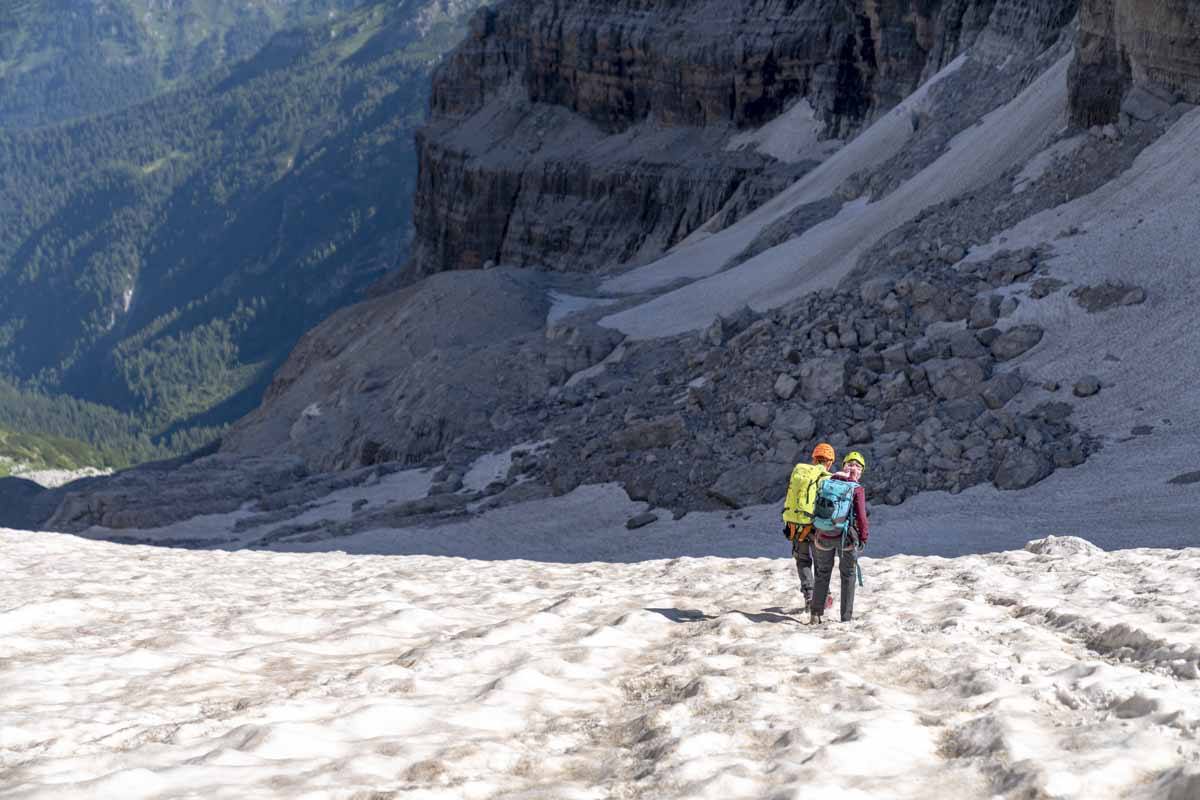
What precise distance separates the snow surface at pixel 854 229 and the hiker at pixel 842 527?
833 inches

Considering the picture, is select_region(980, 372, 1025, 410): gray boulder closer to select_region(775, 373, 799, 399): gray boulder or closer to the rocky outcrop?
select_region(775, 373, 799, 399): gray boulder

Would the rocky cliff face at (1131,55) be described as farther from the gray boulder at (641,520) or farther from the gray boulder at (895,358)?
the gray boulder at (641,520)

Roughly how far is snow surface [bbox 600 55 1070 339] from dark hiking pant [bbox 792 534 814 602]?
2104 cm

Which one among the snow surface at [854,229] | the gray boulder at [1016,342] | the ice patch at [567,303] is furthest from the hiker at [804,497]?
the ice patch at [567,303]

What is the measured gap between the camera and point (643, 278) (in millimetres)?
46906

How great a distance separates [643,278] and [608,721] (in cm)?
3932

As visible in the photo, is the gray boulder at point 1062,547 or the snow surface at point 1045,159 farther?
the snow surface at point 1045,159

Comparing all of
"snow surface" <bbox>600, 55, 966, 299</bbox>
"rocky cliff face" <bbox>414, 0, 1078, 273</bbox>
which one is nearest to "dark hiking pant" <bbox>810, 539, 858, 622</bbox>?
"snow surface" <bbox>600, 55, 966, 299</bbox>

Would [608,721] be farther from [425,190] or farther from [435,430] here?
[425,190]

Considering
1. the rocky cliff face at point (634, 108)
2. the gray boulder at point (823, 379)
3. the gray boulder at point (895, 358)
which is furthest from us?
the rocky cliff face at point (634, 108)

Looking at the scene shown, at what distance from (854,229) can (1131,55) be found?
1021 cm

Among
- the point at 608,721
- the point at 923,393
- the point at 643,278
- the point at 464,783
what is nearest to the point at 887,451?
the point at 923,393

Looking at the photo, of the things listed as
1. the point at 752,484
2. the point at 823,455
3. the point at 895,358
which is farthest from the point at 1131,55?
the point at 823,455

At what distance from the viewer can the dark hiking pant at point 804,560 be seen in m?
11.2
